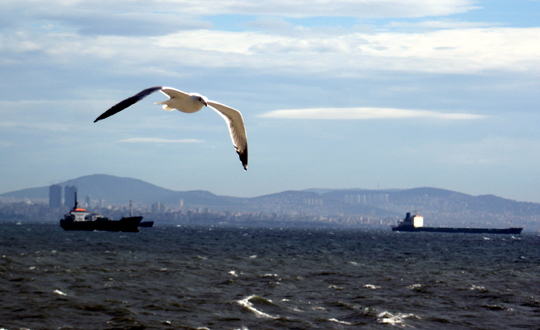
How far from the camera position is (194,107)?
1178 cm

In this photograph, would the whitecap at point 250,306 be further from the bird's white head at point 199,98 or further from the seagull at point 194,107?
the bird's white head at point 199,98

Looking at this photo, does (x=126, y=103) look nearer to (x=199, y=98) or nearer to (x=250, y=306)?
(x=199, y=98)

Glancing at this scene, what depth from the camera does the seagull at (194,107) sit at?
10164mm

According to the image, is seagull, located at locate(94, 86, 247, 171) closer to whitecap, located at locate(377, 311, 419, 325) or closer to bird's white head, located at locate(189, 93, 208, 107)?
bird's white head, located at locate(189, 93, 208, 107)

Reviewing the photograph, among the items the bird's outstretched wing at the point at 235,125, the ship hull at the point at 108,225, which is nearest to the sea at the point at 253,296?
the bird's outstretched wing at the point at 235,125

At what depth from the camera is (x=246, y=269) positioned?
4044 centimetres

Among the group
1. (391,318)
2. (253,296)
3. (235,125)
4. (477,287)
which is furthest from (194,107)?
(477,287)

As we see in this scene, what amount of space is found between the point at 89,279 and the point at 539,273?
3076 cm

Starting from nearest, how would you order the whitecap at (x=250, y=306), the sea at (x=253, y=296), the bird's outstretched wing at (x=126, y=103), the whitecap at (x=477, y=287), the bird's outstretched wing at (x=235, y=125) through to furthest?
the bird's outstretched wing at (x=126, y=103)
the bird's outstretched wing at (x=235, y=125)
the sea at (x=253, y=296)
the whitecap at (x=250, y=306)
the whitecap at (x=477, y=287)

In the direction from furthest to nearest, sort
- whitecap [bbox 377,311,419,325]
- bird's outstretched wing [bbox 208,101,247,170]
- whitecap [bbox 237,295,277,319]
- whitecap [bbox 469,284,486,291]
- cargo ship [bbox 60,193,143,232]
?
cargo ship [bbox 60,193,143,232], whitecap [bbox 469,284,486,291], whitecap [bbox 237,295,277,319], whitecap [bbox 377,311,419,325], bird's outstretched wing [bbox 208,101,247,170]

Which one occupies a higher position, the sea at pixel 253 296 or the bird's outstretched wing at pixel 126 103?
the bird's outstretched wing at pixel 126 103

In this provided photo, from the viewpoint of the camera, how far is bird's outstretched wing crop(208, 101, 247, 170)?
13.3m

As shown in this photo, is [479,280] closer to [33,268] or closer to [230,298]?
[230,298]

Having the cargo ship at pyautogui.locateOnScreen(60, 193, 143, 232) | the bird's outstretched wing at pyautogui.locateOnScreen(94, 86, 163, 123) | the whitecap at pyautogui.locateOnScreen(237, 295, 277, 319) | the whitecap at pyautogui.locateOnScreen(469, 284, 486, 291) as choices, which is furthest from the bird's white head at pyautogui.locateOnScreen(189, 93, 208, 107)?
the cargo ship at pyautogui.locateOnScreen(60, 193, 143, 232)
